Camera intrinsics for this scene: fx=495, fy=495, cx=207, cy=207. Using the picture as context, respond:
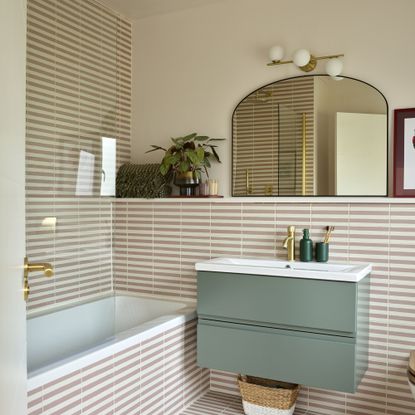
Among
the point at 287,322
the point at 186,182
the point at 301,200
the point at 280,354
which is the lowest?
A: the point at 280,354

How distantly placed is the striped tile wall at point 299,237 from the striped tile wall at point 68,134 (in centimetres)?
26

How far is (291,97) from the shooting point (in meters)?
3.07

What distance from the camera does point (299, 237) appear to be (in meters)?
2.98

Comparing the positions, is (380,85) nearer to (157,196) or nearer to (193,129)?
(193,129)

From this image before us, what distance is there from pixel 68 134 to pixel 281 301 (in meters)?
1.44

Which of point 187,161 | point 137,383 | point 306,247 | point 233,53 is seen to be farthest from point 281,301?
point 233,53

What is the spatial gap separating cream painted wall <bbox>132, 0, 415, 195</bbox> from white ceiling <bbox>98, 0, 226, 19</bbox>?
0.05 meters

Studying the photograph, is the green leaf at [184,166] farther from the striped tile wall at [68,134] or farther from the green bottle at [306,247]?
the green bottle at [306,247]

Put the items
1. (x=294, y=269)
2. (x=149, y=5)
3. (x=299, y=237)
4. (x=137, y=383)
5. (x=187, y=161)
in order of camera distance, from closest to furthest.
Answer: (x=137, y=383) < (x=294, y=269) < (x=299, y=237) < (x=187, y=161) < (x=149, y=5)

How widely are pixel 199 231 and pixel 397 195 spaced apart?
125 cm

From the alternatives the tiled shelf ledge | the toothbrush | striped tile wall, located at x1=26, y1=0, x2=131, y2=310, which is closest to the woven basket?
the toothbrush

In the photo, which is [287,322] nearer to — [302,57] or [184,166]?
[184,166]

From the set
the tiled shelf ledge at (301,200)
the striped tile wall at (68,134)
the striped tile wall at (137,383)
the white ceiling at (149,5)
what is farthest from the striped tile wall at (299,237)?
the white ceiling at (149,5)

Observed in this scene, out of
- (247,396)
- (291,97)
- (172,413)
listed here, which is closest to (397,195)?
(291,97)
